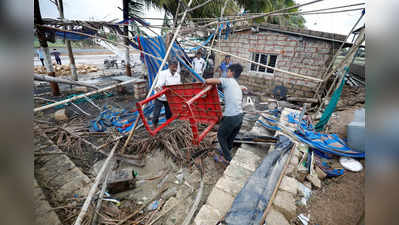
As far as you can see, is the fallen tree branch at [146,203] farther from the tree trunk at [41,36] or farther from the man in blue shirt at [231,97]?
the tree trunk at [41,36]

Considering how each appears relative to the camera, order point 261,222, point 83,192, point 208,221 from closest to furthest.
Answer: point 261,222
point 208,221
point 83,192

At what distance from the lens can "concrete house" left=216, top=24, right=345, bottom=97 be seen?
22.1ft

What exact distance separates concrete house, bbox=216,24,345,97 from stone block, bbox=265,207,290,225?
6.71 m

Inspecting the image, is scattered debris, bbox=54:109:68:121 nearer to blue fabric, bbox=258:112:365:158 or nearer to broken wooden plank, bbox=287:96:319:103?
blue fabric, bbox=258:112:365:158

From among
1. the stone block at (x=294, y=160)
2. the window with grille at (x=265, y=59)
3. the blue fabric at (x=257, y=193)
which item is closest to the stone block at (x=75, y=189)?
the blue fabric at (x=257, y=193)

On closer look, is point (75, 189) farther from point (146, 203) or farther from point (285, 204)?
point (285, 204)

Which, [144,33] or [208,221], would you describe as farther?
[144,33]

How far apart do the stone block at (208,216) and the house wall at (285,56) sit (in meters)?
6.92

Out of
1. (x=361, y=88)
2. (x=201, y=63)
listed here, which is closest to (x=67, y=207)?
(x=201, y=63)

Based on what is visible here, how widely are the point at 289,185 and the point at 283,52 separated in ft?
22.1

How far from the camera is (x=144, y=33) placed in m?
5.82

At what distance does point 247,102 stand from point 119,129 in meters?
4.64
